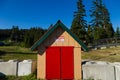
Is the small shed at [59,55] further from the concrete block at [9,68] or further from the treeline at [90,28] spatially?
the treeline at [90,28]

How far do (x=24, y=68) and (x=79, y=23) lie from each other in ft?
131

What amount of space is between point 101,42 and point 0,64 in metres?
33.2

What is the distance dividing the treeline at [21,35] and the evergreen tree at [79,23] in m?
Answer: 9.52

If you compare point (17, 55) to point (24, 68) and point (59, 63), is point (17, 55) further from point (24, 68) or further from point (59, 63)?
point (59, 63)

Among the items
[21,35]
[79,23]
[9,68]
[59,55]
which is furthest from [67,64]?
[21,35]

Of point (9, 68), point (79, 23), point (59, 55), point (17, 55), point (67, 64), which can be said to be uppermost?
point (79, 23)

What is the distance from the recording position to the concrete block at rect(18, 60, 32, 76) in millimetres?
15561

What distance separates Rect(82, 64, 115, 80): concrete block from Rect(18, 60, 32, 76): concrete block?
385cm

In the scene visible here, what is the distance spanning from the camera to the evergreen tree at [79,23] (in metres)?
52.0

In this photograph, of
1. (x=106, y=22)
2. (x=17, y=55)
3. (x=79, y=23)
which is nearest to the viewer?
(x=17, y=55)

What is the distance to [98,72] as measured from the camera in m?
13.9

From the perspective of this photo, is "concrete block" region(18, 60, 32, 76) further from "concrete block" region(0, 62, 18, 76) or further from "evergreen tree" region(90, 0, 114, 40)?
"evergreen tree" region(90, 0, 114, 40)

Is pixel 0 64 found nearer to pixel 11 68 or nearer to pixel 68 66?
pixel 11 68

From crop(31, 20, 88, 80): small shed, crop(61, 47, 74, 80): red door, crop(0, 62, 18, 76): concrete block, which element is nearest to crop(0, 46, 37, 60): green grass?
crop(0, 62, 18, 76): concrete block
